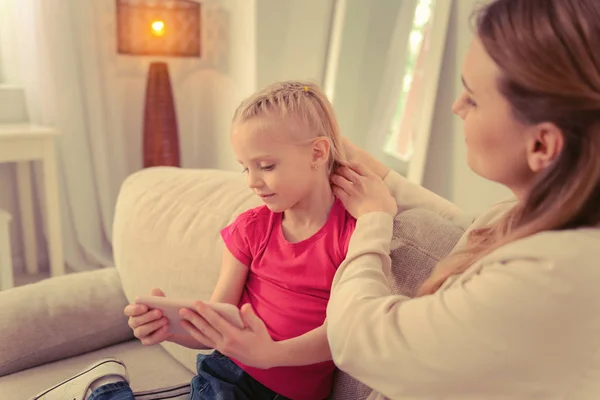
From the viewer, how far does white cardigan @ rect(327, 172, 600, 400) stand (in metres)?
0.62

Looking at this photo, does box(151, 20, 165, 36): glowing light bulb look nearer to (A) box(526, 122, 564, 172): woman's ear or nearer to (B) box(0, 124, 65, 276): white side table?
(B) box(0, 124, 65, 276): white side table

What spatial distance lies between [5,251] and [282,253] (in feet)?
5.89

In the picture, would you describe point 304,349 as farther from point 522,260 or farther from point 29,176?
point 29,176

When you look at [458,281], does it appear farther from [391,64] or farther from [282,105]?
[391,64]

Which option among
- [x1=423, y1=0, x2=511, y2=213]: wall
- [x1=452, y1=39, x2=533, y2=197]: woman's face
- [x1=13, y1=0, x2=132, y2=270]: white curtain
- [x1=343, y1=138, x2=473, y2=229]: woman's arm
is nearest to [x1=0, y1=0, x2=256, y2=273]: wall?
[x1=13, y1=0, x2=132, y2=270]: white curtain

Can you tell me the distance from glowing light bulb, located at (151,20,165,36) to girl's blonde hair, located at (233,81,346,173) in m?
1.90

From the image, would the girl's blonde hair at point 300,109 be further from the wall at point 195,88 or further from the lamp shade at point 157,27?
the lamp shade at point 157,27

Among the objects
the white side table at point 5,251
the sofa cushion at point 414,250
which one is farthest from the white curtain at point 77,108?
the sofa cushion at point 414,250

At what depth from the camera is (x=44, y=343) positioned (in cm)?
147

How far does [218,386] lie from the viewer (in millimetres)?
1111

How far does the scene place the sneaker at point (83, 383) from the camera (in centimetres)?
115

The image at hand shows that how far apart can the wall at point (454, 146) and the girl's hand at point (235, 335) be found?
4.40 feet

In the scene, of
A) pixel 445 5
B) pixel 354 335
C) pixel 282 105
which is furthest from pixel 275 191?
pixel 445 5

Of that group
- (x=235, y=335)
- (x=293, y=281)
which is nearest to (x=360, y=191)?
(x=293, y=281)
